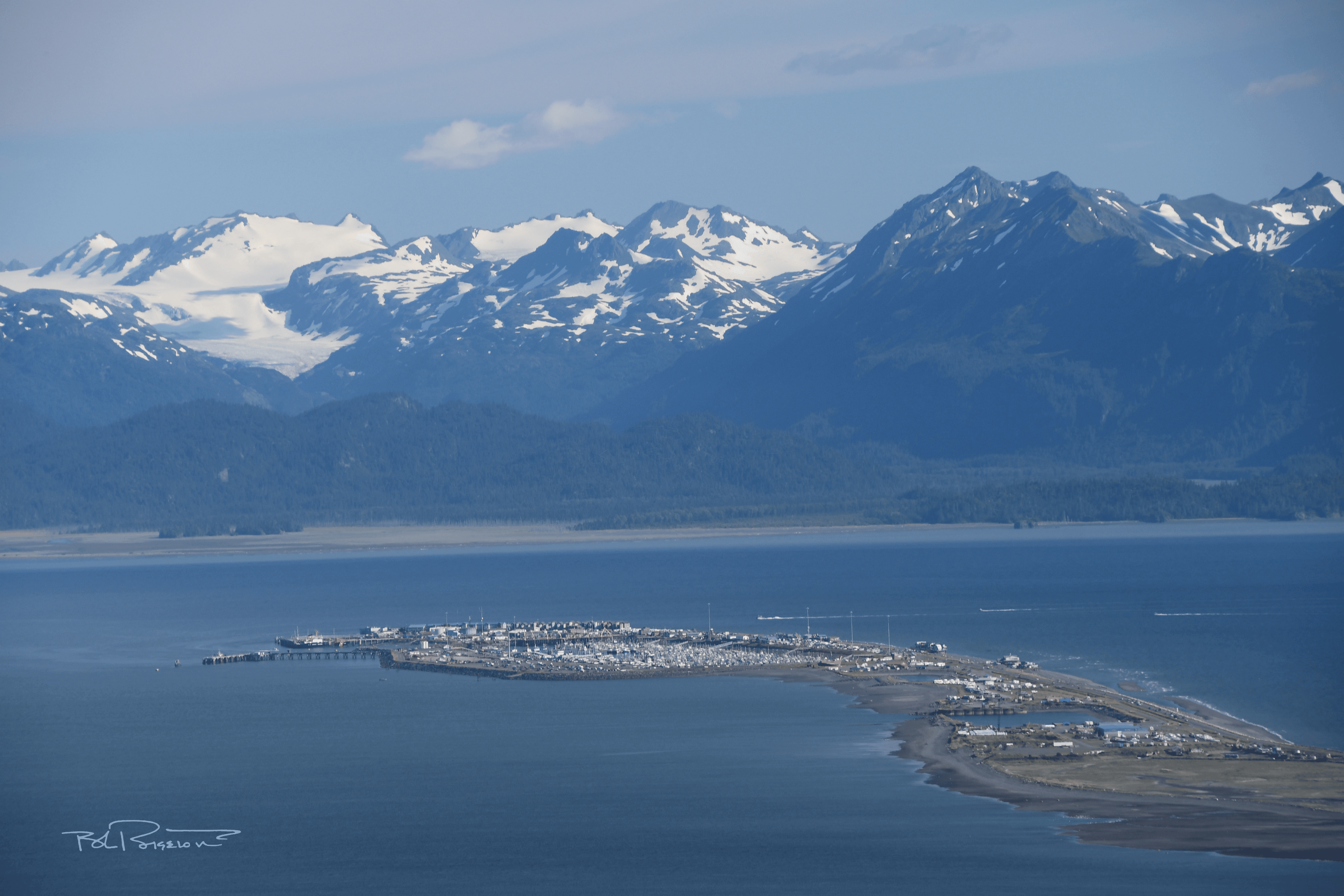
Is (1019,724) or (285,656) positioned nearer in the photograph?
(1019,724)

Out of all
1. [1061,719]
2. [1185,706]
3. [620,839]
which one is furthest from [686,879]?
[1185,706]

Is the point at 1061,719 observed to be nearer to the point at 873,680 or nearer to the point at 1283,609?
the point at 873,680

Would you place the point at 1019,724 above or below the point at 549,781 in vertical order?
above

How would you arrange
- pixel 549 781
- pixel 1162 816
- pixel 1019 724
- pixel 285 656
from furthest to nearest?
pixel 285 656 → pixel 1019 724 → pixel 549 781 → pixel 1162 816
